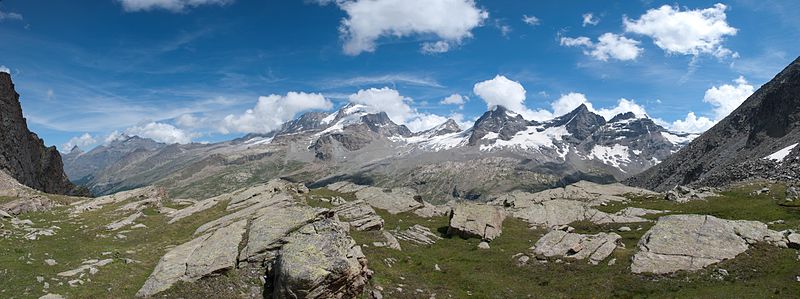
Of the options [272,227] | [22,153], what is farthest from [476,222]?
[22,153]

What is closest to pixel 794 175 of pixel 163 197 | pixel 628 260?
pixel 628 260

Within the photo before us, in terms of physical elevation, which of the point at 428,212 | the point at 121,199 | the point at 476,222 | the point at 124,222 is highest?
the point at 121,199

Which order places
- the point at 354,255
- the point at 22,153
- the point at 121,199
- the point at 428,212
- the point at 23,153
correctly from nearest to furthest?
1. the point at 354,255
2. the point at 121,199
3. the point at 428,212
4. the point at 22,153
5. the point at 23,153

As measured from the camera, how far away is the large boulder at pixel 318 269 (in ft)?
101

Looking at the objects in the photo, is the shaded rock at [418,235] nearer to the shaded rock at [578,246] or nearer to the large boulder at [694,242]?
the shaded rock at [578,246]

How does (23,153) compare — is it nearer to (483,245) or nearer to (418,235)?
(418,235)

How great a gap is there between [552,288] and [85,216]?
60.8 m

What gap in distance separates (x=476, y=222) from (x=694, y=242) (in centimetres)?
2891

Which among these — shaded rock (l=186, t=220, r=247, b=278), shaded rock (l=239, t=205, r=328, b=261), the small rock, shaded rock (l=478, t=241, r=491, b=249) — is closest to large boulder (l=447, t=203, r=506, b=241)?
shaded rock (l=478, t=241, r=491, b=249)

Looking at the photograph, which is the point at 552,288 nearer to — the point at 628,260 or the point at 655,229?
the point at 628,260

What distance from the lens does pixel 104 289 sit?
31250mm

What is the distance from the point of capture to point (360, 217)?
206ft

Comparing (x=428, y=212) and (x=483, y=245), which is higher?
(x=428, y=212)

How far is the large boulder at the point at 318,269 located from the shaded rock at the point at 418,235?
23453mm
